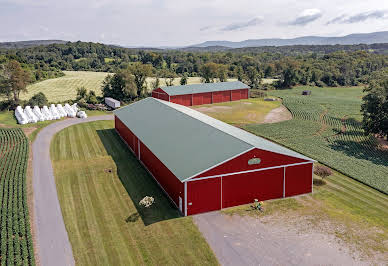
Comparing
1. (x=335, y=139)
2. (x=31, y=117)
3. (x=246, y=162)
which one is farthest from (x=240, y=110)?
(x=246, y=162)

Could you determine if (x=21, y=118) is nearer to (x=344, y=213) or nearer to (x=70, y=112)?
(x=70, y=112)

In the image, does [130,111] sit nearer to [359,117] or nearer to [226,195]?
[226,195]

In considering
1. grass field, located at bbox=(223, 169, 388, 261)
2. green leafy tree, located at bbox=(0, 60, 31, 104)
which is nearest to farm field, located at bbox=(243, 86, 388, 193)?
grass field, located at bbox=(223, 169, 388, 261)

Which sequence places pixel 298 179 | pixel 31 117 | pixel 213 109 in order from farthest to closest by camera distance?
pixel 213 109, pixel 31 117, pixel 298 179

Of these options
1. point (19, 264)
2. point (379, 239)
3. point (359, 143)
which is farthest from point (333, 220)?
point (359, 143)

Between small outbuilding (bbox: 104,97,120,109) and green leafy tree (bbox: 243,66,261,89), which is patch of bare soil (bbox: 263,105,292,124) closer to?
small outbuilding (bbox: 104,97,120,109)

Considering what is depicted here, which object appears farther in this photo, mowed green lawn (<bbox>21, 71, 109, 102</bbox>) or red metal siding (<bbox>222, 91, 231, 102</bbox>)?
mowed green lawn (<bbox>21, 71, 109, 102</bbox>)
